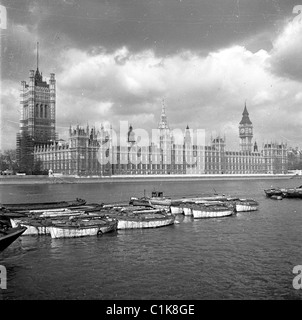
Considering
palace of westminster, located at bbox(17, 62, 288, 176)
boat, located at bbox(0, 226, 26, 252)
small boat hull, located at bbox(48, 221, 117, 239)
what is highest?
palace of westminster, located at bbox(17, 62, 288, 176)

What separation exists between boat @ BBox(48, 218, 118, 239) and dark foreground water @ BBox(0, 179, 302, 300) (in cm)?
64

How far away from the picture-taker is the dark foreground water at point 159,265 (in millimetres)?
17875

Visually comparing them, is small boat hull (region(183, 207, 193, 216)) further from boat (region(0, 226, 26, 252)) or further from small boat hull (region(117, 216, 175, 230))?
boat (region(0, 226, 26, 252))

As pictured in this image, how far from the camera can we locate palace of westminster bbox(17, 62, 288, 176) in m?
129

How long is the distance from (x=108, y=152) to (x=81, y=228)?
333 ft

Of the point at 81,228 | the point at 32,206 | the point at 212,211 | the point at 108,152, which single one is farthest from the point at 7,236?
the point at 108,152

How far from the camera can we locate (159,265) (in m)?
22.1

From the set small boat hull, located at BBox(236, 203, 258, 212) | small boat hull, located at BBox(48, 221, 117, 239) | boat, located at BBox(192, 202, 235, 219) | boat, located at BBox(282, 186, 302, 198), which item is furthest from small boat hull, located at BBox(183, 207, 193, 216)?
boat, located at BBox(282, 186, 302, 198)

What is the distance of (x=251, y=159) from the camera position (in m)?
179

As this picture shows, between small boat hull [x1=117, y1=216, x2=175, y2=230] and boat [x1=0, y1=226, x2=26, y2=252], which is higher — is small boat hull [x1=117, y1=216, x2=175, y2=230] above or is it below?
below

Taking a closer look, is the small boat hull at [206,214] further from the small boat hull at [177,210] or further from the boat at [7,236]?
the boat at [7,236]
